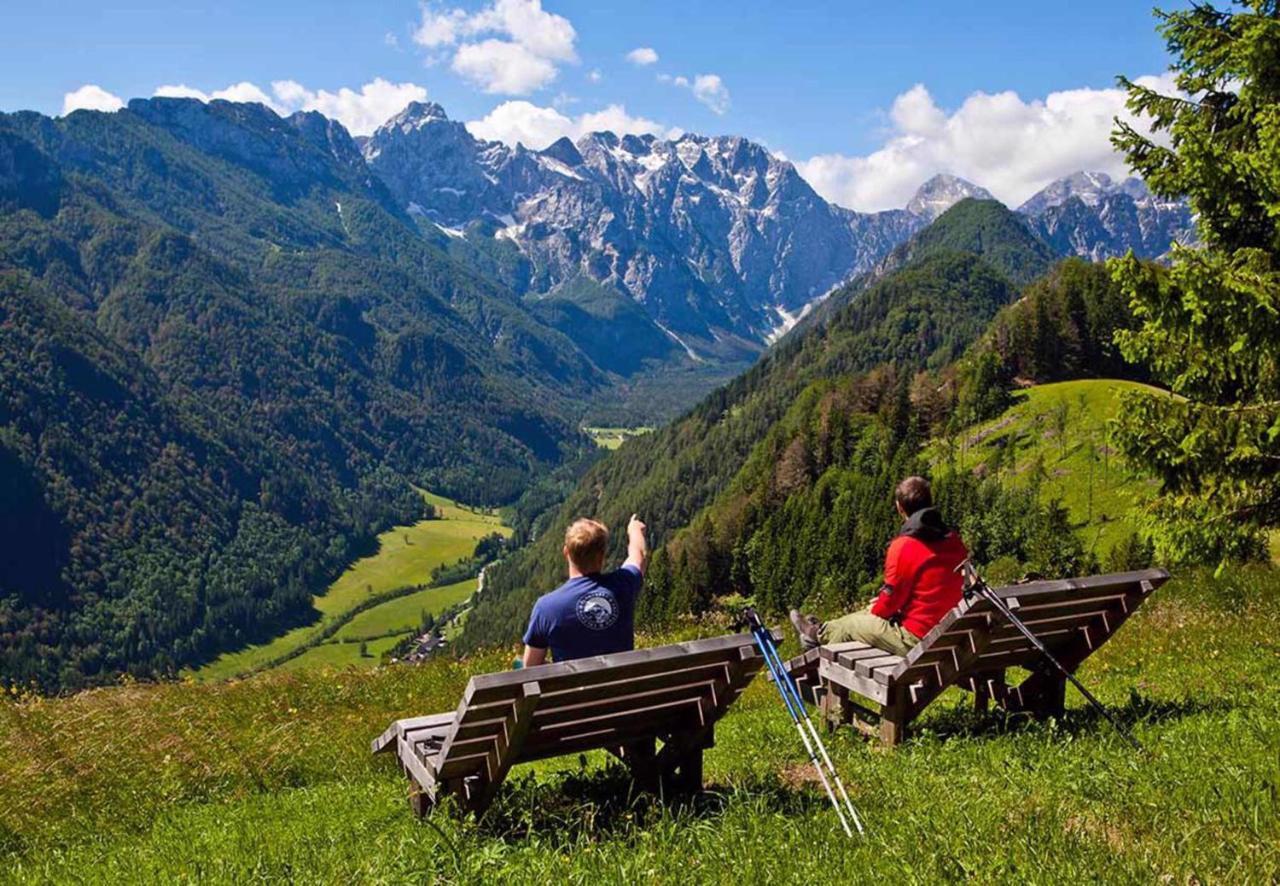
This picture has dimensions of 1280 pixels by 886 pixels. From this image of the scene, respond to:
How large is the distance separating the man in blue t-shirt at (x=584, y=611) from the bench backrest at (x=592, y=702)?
72 cm

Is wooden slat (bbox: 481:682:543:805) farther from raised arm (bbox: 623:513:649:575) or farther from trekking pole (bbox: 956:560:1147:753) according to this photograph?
trekking pole (bbox: 956:560:1147:753)

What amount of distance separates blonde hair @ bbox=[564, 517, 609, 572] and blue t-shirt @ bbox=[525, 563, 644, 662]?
0.11 m

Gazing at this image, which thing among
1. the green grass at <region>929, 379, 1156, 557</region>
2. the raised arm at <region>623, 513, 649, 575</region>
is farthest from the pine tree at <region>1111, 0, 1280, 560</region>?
the green grass at <region>929, 379, 1156, 557</region>

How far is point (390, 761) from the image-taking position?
34.9 ft

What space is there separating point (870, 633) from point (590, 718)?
14.0 feet

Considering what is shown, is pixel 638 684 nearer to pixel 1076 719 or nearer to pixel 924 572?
pixel 924 572

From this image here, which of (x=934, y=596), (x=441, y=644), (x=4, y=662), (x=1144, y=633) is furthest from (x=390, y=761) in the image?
(x=4, y=662)

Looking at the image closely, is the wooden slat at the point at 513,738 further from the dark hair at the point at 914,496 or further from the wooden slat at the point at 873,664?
the dark hair at the point at 914,496

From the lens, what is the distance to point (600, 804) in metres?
6.99

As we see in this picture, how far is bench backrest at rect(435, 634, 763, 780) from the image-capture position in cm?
566

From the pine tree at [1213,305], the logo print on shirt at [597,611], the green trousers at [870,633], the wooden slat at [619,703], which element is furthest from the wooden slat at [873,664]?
the pine tree at [1213,305]

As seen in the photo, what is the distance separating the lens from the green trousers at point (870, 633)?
9.17 m

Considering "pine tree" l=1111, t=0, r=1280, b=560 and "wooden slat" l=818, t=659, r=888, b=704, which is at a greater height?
"pine tree" l=1111, t=0, r=1280, b=560

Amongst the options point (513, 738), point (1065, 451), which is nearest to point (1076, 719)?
point (513, 738)
